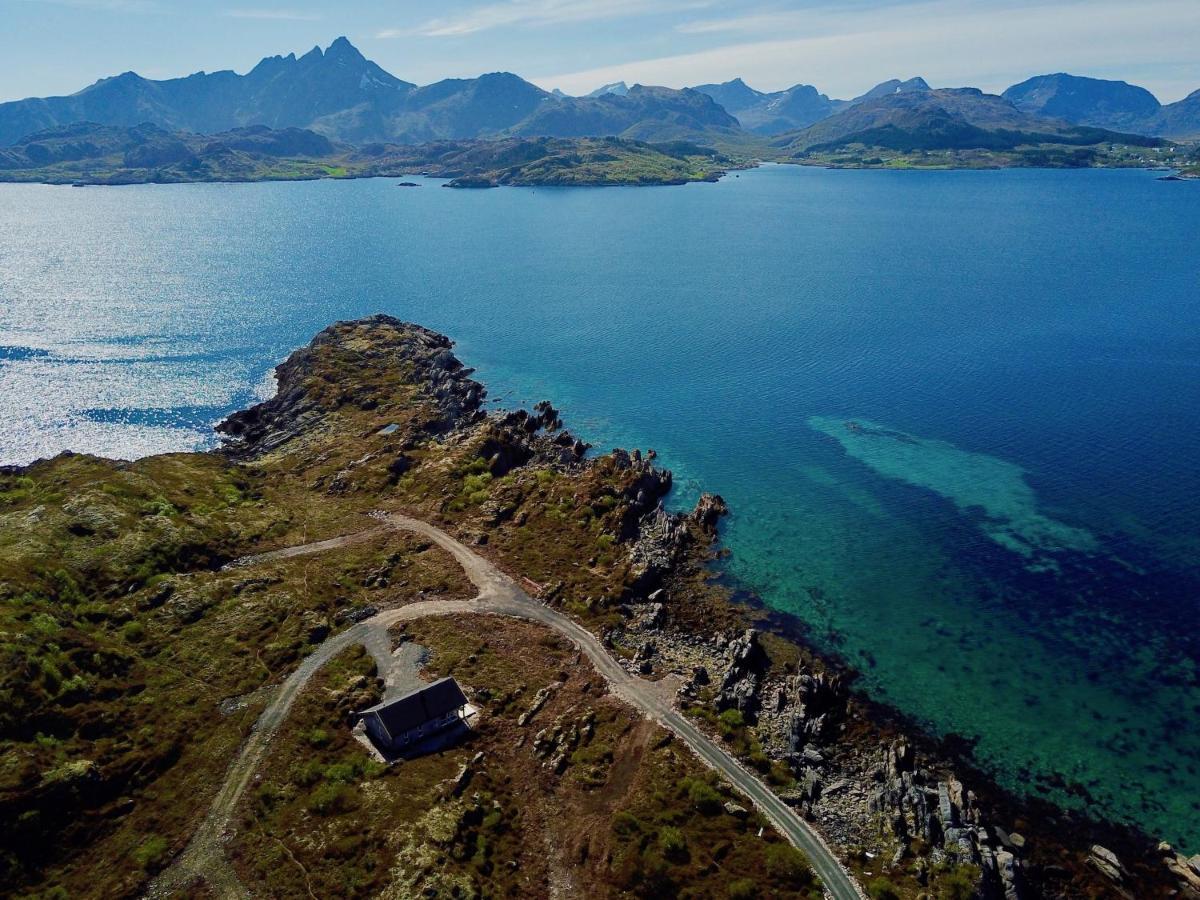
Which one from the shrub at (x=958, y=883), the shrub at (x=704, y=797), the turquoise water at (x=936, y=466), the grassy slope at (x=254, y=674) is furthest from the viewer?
the turquoise water at (x=936, y=466)

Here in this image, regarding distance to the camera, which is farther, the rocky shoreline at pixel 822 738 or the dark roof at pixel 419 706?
the dark roof at pixel 419 706

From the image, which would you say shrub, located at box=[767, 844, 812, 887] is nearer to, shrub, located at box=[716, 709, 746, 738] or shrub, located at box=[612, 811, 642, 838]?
shrub, located at box=[612, 811, 642, 838]

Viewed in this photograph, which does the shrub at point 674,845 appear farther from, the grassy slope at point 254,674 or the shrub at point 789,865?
the shrub at point 789,865

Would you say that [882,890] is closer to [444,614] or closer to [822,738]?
[822,738]

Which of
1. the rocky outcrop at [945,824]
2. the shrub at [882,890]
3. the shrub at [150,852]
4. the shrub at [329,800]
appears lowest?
the rocky outcrop at [945,824]

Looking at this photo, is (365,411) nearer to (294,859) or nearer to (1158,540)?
(294,859)

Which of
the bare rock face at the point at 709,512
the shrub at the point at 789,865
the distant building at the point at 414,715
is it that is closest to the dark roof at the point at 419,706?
the distant building at the point at 414,715

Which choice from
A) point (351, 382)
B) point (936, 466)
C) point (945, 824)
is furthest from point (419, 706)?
point (351, 382)

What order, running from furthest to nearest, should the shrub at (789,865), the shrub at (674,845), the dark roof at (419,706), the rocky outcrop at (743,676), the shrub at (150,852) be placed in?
the rocky outcrop at (743,676) < the dark roof at (419,706) < the shrub at (674,845) < the shrub at (789,865) < the shrub at (150,852)
